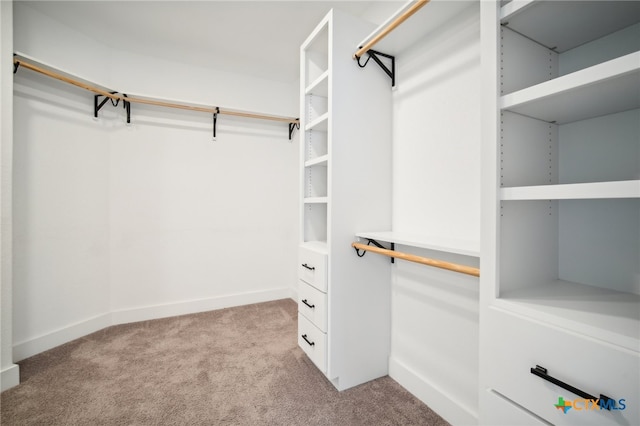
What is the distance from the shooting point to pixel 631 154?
93 cm

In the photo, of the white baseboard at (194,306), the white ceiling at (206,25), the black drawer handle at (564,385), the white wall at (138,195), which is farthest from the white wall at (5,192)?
the black drawer handle at (564,385)

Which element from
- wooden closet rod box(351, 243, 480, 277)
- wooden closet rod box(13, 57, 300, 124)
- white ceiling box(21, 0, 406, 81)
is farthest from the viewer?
white ceiling box(21, 0, 406, 81)

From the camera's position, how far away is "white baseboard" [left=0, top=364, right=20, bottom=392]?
1732mm

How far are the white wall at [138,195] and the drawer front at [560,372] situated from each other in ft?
9.13

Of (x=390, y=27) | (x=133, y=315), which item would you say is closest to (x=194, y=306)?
(x=133, y=315)

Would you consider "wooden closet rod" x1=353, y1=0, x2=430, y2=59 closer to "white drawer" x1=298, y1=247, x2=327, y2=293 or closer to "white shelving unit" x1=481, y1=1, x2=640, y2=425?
"white shelving unit" x1=481, y1=1, x2=640, y2=425

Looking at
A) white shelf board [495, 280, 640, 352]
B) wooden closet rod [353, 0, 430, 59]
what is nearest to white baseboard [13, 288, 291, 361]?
wooden closet rod [353, 0, 430, 59]

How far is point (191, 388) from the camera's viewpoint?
178 cm

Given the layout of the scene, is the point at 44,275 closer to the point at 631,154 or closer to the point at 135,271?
the point at 135,271

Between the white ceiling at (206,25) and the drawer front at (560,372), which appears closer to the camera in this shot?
the drawer front at (560,372)

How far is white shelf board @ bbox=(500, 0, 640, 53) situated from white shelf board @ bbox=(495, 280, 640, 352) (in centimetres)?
89

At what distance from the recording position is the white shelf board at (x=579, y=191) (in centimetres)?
64

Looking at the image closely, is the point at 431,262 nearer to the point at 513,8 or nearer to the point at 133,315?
the point at 513,8

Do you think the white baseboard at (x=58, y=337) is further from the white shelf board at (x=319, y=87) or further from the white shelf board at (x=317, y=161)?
the white shelf board at (x=319, y=87)
